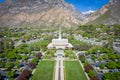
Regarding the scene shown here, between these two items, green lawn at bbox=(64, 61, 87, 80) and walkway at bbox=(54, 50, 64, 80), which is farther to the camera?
walkway at bbox=(54, 50, 64, 80)

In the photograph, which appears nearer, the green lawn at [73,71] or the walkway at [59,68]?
the green lawn at [73,71]

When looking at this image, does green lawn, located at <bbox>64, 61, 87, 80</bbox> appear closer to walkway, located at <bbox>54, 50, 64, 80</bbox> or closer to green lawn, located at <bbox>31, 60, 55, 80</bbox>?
walkway, located at <bbox>54, 50, 64, 80</bbox>

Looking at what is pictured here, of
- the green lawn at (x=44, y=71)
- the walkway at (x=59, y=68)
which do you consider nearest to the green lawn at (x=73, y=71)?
the walkway at (x=59, y=68)

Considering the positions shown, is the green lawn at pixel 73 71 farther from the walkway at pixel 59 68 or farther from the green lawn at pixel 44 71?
the green lawn at pixel 44 71

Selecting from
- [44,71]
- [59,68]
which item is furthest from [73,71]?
[44,71]

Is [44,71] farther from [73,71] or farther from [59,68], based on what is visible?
[73,71]

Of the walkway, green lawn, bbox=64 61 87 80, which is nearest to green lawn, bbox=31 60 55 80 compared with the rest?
the walkway
